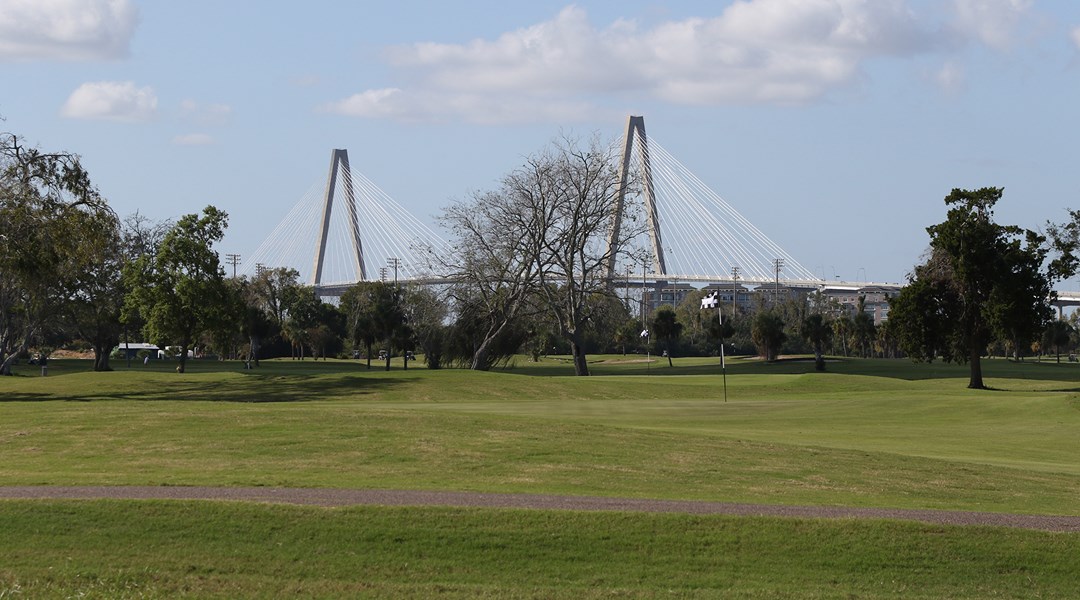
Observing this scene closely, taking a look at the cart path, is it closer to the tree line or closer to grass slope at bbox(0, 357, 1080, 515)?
grass slope at bbox(0, 357, 1080, 515)

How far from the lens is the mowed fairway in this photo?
484 inches

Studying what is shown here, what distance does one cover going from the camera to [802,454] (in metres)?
21.6

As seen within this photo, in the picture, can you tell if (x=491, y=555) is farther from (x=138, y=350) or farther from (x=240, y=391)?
(x=138, y=350)

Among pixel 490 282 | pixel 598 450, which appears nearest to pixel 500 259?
pixel 490 282

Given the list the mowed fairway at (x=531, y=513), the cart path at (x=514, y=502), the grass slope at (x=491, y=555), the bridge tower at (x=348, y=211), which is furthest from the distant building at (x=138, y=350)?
the grass slope at (x=491, y=555)

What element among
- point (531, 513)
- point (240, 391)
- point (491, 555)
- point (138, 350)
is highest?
point (138, 350)

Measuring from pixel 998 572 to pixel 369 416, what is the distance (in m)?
14.9

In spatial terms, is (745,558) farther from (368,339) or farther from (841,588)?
(368,339)

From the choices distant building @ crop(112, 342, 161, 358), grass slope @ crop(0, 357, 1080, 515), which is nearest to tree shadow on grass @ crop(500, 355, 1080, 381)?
grass slope @ crop(0, 357, 1080, 515)

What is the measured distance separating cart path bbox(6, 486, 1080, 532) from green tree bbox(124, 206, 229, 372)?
4495 cm

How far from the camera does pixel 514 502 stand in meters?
14.7

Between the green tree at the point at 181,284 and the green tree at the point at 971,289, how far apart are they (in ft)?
105

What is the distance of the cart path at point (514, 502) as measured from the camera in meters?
14.4

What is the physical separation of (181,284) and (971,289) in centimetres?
3645
